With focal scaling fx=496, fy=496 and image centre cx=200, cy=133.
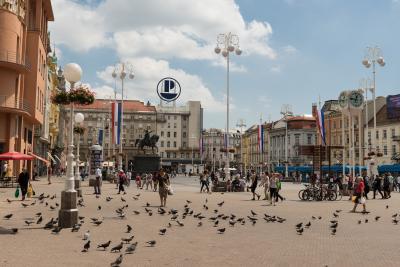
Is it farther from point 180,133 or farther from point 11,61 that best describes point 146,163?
point 180,133

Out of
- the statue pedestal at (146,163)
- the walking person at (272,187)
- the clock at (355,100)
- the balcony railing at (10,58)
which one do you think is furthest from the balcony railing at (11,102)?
the clock at (355,100)

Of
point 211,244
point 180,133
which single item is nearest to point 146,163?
point 211,244

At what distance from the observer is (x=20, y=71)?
41.8 metres

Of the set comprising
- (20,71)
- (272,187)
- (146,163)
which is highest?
(20,71)

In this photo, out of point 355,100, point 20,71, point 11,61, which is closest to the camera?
point 355,100

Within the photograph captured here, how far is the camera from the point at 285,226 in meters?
16.0

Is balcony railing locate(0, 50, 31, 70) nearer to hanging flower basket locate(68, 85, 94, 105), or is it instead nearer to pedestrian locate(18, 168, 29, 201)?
pedestrian locate(18, 168, 29, 201)

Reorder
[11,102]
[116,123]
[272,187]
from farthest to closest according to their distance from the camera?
[116,123] → [11,102] → [272,187]

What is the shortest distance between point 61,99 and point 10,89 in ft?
83.4

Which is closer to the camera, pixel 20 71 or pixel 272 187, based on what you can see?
pixel 272 187

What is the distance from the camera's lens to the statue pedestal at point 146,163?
2115 inches

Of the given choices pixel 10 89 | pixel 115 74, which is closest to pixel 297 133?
pixel 115 74

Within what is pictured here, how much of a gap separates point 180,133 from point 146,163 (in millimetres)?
92340

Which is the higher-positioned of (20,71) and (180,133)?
(180,133)
